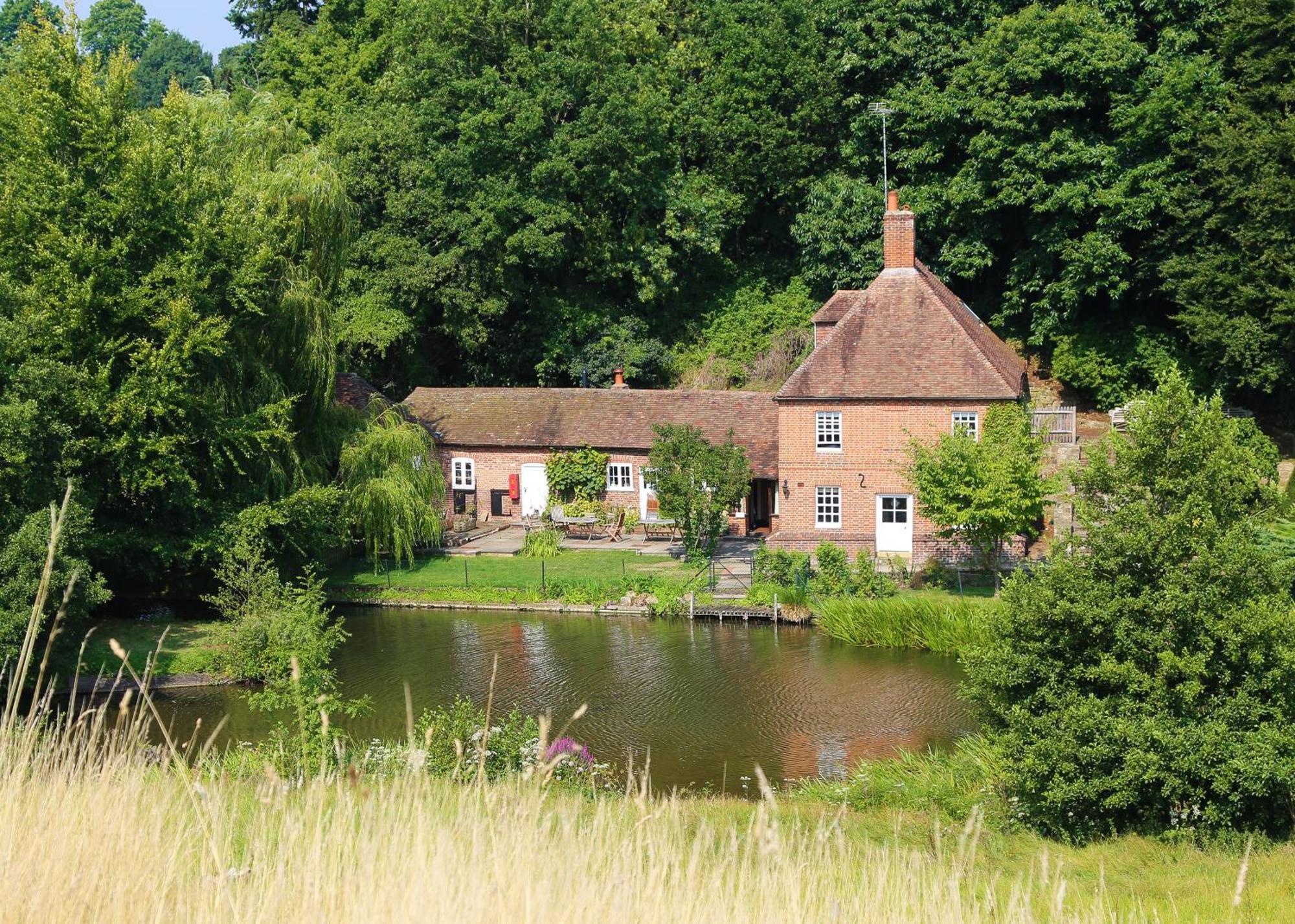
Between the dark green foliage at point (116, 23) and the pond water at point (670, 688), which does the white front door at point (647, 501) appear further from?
the dark green foliage at point (116, 23)

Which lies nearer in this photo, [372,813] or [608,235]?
[372,813]

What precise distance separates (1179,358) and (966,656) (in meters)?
27.5

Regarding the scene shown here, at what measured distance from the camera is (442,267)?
42000mm

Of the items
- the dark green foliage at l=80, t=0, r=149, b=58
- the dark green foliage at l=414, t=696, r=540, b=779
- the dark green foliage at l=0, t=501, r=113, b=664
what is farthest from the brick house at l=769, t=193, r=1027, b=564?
the dark green foliage at l=80, t=0, r=149, b=58

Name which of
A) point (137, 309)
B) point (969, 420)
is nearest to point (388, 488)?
point (137, 309)

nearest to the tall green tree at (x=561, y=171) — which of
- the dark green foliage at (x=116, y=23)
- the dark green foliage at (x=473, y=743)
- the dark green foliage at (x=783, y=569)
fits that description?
the dark green foliage at (x=783, y=569)

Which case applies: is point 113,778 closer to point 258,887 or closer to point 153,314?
point 258,887

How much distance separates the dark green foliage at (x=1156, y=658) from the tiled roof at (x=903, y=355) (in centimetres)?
1585

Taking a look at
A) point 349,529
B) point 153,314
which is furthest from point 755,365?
point 153,314

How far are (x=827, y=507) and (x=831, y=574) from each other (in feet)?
14.8

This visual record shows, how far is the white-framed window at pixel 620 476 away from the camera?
35.9m

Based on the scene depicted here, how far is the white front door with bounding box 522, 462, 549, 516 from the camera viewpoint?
36906 mm

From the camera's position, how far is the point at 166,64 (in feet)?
341

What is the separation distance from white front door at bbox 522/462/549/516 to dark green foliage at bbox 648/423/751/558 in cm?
666
